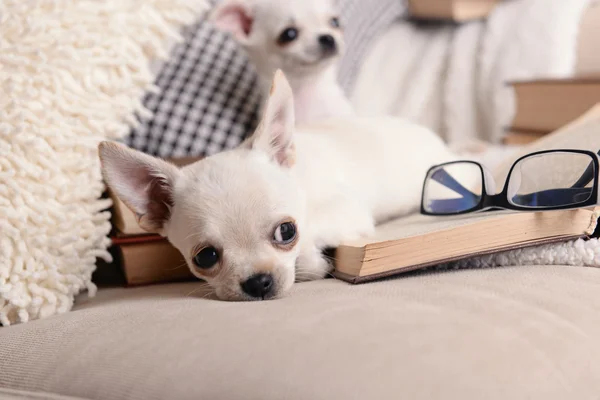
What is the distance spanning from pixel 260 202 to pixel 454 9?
163 cm

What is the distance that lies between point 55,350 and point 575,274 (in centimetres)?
71

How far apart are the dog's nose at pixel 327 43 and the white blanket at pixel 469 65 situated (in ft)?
1.34

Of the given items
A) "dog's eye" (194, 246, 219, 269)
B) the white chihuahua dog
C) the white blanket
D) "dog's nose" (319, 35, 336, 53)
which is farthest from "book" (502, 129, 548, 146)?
"dog's eye" (194, 246, 219, 269)

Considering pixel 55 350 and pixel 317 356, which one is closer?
pixel 317 356

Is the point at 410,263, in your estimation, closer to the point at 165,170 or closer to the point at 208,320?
the point at 208,320

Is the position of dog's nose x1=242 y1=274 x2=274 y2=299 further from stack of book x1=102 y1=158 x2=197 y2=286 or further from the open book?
stack of book x1=102 y1=158 x2=197 y2=286

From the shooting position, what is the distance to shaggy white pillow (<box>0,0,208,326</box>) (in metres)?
1.03

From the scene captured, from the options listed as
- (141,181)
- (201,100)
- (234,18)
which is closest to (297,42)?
(234,18)

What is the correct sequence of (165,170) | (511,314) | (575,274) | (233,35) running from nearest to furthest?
1. (511,314)
2. (575,274)
3. (165,170)
4. (233,35)

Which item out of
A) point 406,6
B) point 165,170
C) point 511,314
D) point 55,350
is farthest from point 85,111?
point 406,6

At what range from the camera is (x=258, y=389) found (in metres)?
0.63

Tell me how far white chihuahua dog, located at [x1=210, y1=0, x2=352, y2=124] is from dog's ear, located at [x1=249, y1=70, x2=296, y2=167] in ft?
2.94

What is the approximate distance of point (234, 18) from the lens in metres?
2.01

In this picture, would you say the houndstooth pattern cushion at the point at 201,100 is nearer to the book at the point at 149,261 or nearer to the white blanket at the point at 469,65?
the white blanket at the point at 469,65
